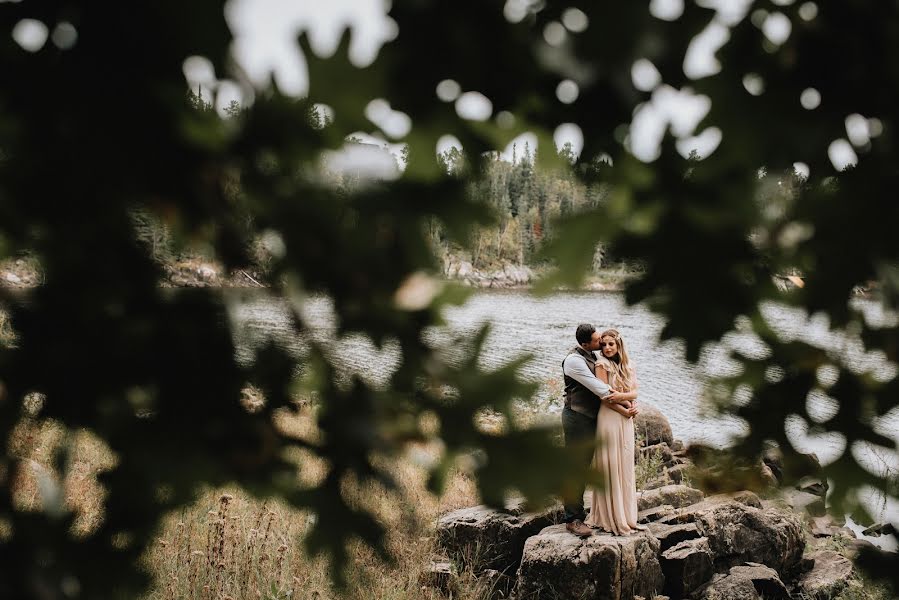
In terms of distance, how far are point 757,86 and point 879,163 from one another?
0.50 ft

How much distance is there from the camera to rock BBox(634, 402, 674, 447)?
29.7 feet

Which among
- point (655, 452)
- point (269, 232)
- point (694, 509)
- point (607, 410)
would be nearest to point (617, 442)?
point (607, 410)

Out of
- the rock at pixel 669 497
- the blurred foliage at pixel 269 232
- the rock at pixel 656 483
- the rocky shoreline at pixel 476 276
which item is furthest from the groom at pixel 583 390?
the blurred foliage at pixel 269 232

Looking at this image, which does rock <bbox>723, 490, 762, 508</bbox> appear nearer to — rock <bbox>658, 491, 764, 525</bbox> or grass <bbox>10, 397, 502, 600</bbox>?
rock <bbox>658, 491, 764, 525</bbox>

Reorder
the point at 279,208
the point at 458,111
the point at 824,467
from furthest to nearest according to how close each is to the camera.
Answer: the point at 824,467 → the point at 458,111 → the point at 279,208

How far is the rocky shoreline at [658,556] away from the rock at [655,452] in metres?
1.77

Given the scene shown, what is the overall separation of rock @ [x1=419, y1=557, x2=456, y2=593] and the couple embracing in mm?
1231

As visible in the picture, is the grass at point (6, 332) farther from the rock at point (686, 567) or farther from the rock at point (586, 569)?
the rock at point (686, 567)

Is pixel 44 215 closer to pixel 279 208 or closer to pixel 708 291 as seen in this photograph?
pixel 279 208

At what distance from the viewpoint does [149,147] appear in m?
0.54

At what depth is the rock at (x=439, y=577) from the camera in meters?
4.48

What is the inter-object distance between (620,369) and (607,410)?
1.25ft

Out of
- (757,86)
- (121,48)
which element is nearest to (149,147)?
(121,48)

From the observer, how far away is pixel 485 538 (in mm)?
5219
